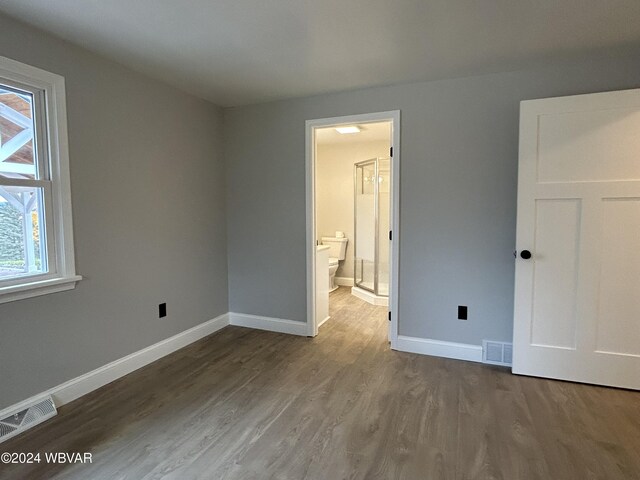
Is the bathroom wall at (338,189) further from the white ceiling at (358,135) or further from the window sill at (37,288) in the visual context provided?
the window sill at (37,288)

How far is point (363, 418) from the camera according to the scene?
Result: 83.0 inches

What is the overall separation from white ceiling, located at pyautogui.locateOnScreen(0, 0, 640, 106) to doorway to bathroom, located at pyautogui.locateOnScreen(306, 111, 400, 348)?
0.66m

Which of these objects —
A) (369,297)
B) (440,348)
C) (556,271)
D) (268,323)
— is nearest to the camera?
(556,271)

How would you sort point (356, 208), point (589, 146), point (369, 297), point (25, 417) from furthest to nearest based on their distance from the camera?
1. point (356, 208)
2. point (369, 297)
3. point (589, 146)
4. point (25, 417)

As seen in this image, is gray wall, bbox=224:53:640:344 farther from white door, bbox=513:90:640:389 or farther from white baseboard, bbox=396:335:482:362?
white door, bbox=513:90:640:389

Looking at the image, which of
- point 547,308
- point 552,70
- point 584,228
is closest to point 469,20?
point 552,70

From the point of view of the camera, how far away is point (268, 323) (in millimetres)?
3650

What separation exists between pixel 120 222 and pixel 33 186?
598 mm

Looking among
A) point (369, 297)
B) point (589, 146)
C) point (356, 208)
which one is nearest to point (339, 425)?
point (589, 146)

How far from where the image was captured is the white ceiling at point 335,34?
1855 millimetres

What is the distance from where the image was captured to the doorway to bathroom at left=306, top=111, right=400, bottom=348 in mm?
3191

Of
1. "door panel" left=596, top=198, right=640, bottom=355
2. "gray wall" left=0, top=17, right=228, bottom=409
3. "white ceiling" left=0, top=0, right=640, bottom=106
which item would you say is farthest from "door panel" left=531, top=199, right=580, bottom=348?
"gray wall" left=0, top=17, right=228, bottom=409

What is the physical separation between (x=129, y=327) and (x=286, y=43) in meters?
2.31

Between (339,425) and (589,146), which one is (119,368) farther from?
(589,146)
